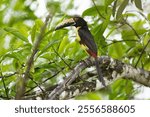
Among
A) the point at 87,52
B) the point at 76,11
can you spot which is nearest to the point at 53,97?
the point at 87,52

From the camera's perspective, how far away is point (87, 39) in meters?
0.71

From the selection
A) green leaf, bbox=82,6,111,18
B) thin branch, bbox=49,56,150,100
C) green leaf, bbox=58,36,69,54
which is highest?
green leaf, bbox=82,6,111,18

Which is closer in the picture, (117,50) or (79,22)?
(79,22)

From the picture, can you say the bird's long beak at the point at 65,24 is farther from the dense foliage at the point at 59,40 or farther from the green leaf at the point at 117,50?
the green leaf at the point at 117,50

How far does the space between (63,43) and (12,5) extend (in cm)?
15

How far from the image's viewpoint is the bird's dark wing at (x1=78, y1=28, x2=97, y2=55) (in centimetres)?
70

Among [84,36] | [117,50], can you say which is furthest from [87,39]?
[117,50]

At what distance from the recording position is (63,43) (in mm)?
748

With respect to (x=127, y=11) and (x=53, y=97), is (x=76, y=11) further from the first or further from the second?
(x=53, y=97)

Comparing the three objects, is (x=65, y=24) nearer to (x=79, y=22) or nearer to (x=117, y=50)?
(x=79, y=22)

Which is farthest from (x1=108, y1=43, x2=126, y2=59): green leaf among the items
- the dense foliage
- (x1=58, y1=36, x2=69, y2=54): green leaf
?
(x1=58, y1=36, x2=69, y2=54): green leaf

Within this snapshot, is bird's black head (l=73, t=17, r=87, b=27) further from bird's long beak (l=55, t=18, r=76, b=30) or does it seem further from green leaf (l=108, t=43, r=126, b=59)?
green leaf (l=108, t=43, r=126, b=59)

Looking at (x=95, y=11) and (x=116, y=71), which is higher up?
(x=95, y=11)

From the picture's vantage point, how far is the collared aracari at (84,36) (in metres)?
0.70
